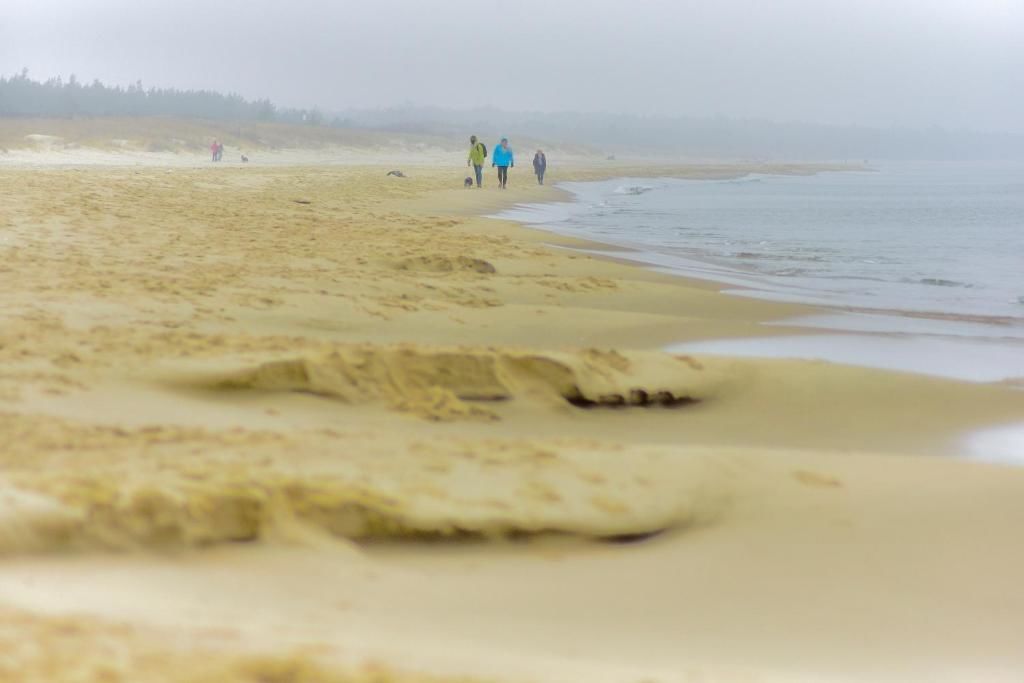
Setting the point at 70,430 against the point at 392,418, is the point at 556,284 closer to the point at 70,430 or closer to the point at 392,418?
the point at 392,418

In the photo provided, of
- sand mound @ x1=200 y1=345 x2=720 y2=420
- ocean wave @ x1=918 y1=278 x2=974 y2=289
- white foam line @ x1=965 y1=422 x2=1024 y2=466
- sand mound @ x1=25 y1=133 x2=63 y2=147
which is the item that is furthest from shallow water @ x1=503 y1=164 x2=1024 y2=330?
sand mound @ x1=25 y1=133 x2=63 y2=147

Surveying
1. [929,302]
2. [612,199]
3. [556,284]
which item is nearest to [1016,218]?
[612,199]

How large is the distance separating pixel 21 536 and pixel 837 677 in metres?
2.31

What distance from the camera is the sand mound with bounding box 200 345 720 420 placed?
16.8 ft

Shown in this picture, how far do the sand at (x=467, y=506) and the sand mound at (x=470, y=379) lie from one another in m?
0.02

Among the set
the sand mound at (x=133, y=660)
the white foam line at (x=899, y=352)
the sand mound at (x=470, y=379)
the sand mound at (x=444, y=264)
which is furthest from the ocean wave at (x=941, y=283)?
the sand mound at (x=133, y=660)

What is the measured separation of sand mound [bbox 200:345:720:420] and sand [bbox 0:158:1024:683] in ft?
0.06

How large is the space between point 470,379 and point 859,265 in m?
10.6

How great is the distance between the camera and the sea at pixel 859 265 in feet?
24.4

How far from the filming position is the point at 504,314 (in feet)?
26.2

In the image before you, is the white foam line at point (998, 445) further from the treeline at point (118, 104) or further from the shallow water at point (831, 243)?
the treeline at point (118, 104)

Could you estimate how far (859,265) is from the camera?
14.6 meters

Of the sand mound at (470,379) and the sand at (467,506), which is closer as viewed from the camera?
the sand at (467,506)

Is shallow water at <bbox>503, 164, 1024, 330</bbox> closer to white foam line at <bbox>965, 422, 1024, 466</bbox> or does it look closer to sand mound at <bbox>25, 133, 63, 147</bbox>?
white foam line at <bbox>965, 422, 1024, 466</bbox>
